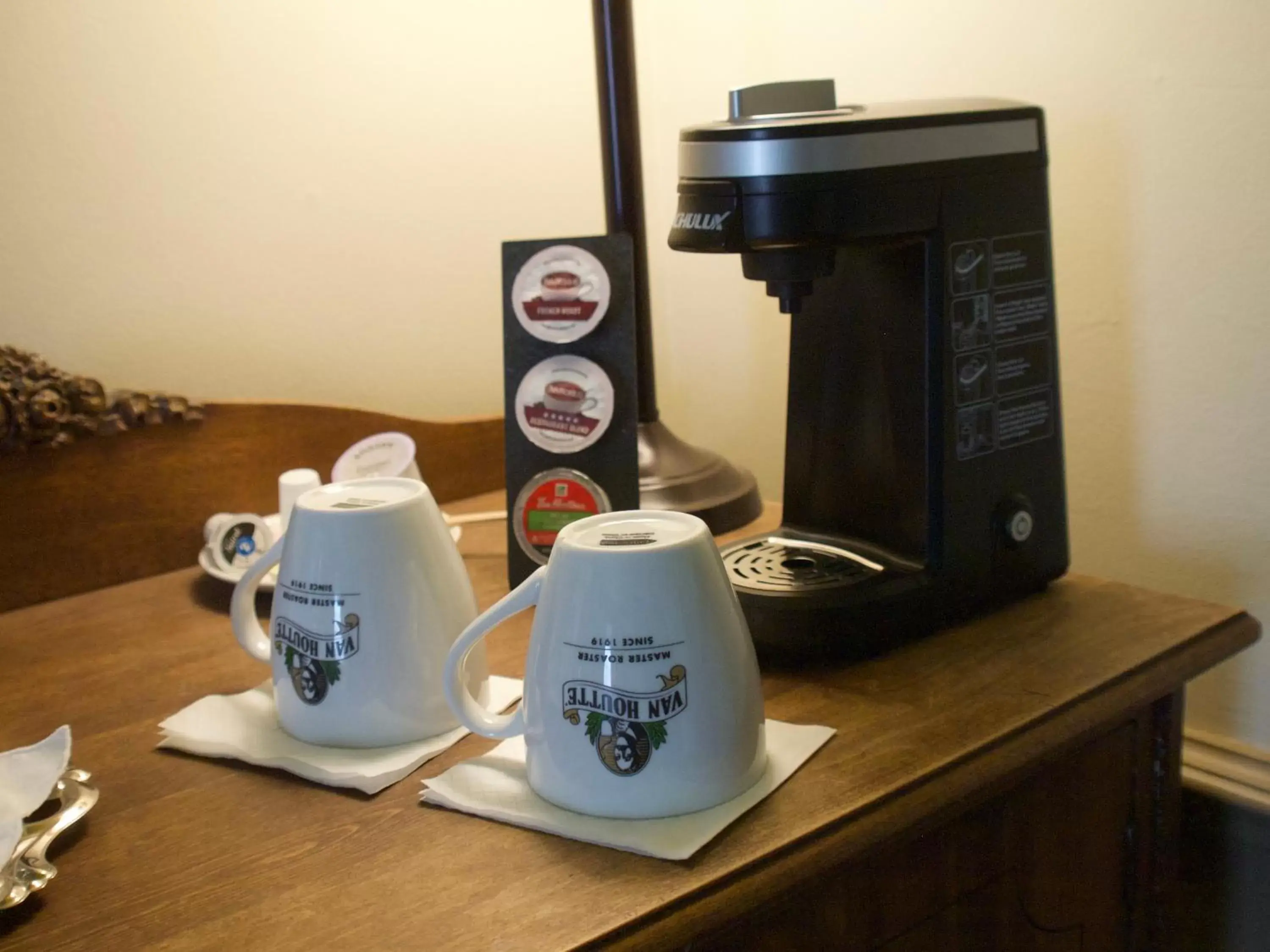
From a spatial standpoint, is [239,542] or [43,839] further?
[239,542]

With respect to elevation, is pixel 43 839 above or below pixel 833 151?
below

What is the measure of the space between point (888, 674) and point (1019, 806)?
0.10m

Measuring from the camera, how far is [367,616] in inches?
23.5

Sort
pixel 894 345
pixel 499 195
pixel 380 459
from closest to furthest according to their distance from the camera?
1. pixel 894 345
2. pixel 380 459
3. pixel 499 195

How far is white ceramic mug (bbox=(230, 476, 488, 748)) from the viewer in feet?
1.95

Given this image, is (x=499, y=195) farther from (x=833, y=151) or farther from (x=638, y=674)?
(x=638, y=674)

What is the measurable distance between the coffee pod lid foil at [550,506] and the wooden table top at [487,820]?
57 mm

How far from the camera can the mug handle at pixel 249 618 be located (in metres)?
0.66

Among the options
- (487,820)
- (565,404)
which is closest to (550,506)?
(565,404)

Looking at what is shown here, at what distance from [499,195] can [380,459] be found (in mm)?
359

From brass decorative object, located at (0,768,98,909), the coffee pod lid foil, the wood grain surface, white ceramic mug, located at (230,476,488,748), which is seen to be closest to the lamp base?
the coffee pod lid foil

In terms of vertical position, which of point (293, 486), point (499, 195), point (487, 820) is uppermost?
point (499, 195)

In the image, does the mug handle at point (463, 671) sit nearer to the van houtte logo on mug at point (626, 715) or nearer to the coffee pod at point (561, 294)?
the van houtte logo on mug at point (626, 715)

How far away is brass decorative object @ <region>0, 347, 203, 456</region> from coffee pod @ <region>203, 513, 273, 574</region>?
0.32 ft
